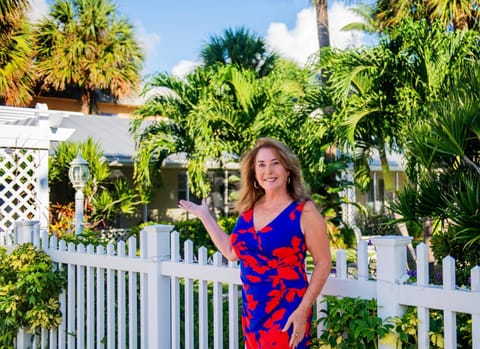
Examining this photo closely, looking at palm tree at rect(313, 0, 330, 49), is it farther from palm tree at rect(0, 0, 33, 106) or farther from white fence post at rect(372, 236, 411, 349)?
white fence post at rect(372, 236, 411, 349)

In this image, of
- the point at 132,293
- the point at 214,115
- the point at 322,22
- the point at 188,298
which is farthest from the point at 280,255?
the point at 322,22

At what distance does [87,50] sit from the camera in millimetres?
22219

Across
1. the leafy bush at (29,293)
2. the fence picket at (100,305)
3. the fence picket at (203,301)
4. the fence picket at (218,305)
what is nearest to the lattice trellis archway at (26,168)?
the leafy bush at (29,293)

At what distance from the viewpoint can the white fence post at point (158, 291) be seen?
165 inches

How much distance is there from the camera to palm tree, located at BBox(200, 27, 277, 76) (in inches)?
674

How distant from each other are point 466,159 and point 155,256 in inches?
112

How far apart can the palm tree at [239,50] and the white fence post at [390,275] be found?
1435 cm

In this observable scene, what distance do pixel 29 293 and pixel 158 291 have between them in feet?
4.88

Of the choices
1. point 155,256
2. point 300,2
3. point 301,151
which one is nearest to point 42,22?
point 300,2

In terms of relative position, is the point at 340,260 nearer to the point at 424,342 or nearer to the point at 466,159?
the point at 424,342

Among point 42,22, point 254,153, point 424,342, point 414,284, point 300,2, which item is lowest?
point 424,342

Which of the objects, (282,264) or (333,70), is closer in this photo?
(282,264)

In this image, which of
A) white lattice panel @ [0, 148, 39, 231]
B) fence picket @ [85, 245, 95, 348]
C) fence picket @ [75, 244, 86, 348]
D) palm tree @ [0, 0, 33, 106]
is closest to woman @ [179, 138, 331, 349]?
fence picket @ [85, 245, 95, 348]

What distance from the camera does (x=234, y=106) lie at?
482 inches
